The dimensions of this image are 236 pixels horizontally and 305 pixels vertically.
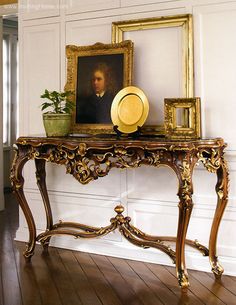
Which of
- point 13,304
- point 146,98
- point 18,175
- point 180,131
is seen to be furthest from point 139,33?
point 13,304

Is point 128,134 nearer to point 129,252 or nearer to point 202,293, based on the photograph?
point 129,252

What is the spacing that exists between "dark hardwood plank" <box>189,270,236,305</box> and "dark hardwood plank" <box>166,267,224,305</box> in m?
0.03

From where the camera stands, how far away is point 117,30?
143 inches

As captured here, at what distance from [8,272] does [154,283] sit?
116 cm

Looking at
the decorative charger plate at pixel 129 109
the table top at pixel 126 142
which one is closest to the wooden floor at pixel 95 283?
the table top at pixel 126 142

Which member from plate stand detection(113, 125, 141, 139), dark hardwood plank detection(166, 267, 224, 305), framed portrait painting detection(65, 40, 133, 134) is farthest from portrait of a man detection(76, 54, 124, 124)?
dark hardwood plank detection(166, 267, 224, 305)

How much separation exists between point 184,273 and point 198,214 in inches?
23.6

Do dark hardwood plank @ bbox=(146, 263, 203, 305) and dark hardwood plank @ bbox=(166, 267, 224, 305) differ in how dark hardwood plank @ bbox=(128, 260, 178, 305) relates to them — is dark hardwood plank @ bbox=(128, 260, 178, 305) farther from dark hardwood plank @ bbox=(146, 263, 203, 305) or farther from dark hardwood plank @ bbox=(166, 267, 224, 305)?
dark hardwood plank @ bbox=(166, 267, 224, 305)

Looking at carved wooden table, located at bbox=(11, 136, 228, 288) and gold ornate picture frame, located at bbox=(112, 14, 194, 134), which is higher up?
gold ornate picture frame, located at bbox=(112, 14, 194, 134)

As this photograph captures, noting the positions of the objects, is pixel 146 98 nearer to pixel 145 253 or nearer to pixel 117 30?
pixel 117 30

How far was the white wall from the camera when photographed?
3283 mm

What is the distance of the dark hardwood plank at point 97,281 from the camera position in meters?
2.79

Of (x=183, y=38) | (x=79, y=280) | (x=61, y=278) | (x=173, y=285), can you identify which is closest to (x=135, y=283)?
(x=173, y=285)

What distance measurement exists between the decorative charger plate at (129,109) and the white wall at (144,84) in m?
0.31
